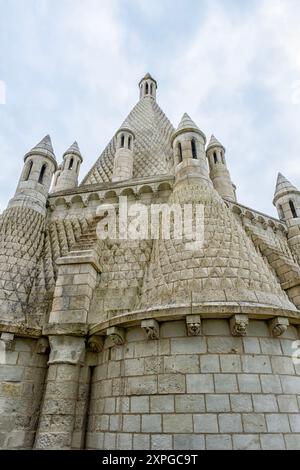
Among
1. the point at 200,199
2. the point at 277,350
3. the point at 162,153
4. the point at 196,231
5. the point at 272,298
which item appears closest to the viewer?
the point at 277,350

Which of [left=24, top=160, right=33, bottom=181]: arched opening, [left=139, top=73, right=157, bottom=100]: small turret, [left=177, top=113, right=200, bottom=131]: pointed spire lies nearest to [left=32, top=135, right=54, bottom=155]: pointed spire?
[left=24, top=160, right=33, bottom=181]: arched opening

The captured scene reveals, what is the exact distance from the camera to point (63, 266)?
7.20 m

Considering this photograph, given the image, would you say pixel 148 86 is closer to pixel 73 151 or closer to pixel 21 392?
pixel 73 151

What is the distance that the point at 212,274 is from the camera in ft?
19.0

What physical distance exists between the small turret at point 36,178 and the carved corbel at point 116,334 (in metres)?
6.22

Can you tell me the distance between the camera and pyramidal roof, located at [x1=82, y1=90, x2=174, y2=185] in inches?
546

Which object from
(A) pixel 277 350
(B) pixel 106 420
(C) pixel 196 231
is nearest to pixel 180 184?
(C) pixel 196 231

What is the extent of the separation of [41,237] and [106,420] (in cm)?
605

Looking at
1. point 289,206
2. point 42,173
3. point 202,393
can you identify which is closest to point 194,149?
point 42,173

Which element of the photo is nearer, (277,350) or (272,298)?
(277,350)

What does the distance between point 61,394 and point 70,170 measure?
37.8 feet

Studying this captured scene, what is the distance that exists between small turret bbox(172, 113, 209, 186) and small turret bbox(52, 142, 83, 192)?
5.95 m
